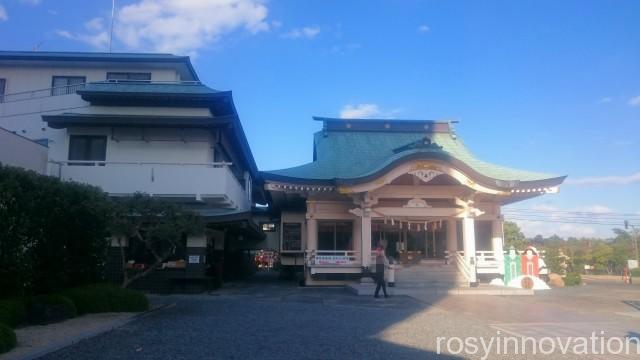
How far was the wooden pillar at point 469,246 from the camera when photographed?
21.2m

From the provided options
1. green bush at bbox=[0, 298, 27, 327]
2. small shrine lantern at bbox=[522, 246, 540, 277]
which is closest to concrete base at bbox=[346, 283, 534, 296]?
small shrine lantern at bbox=[522, 246, 540, 277]

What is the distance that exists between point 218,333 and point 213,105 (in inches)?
556

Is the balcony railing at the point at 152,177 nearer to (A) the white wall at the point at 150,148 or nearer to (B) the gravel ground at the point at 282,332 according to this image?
(A) the white wall at the point at 150,148

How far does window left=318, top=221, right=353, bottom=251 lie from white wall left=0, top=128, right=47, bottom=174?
41.7 ft

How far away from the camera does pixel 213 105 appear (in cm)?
2180

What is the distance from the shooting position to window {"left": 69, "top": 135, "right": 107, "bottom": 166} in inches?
830

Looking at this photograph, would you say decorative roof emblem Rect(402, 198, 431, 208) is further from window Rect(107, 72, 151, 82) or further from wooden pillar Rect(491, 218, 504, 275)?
window Rect(107, 72, 151, 82)

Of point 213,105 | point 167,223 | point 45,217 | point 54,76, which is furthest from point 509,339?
point 54,76

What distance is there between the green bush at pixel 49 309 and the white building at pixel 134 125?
7.55 meters

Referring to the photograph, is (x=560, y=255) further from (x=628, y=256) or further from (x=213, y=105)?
(x=628, y=256)

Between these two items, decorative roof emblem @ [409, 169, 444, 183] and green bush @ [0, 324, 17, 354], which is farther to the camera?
decorative roof emblem @ [409, 169, 444, 183]

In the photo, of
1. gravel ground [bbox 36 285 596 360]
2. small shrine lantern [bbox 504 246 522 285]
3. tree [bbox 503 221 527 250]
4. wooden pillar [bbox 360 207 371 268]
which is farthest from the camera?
tree [bbox 503 221 527 250]

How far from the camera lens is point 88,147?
2130 centimetres

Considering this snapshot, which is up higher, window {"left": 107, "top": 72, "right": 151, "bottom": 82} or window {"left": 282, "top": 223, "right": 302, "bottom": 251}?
window {"left": 107, "top": 72, "right": 151, "bottom": 82}
